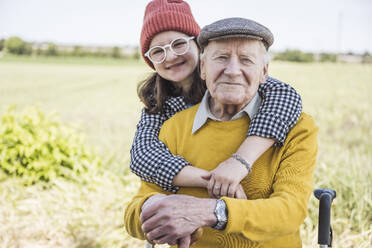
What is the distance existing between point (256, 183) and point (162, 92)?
0.84 metres

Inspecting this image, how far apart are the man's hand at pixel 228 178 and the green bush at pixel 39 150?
316cm

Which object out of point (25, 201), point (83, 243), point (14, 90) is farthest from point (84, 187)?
point (14, 90)

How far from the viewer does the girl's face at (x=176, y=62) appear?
6.85 ft

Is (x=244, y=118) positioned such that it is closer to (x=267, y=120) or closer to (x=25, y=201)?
(x=267, y=120)

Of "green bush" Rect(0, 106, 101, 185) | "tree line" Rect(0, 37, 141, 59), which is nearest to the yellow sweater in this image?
"green bush" Rect(0, 106, 101, 185)

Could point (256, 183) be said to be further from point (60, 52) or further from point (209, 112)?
point (60, 52)

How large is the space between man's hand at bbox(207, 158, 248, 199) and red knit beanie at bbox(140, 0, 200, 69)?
1.00m

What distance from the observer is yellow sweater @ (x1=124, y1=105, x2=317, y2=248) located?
144cm

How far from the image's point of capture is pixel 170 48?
2.08m

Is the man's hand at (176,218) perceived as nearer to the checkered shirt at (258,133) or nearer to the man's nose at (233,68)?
the checkered shirt at (258,133)

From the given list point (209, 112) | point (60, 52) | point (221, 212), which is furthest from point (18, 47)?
point (221, 212)

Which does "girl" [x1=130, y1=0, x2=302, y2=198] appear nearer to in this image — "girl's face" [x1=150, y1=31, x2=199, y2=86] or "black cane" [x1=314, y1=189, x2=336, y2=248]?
"girl's face" [x1=150, y1=31, x2=199, y2=86]

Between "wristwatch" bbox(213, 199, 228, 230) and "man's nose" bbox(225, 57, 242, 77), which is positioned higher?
"man's nose" bbox(225, 57, 242, 77)

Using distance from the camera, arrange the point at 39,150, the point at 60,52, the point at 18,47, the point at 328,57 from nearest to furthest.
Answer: the point at 39,150, the point at 328,57, the point at 18,47, the point at 60,52
